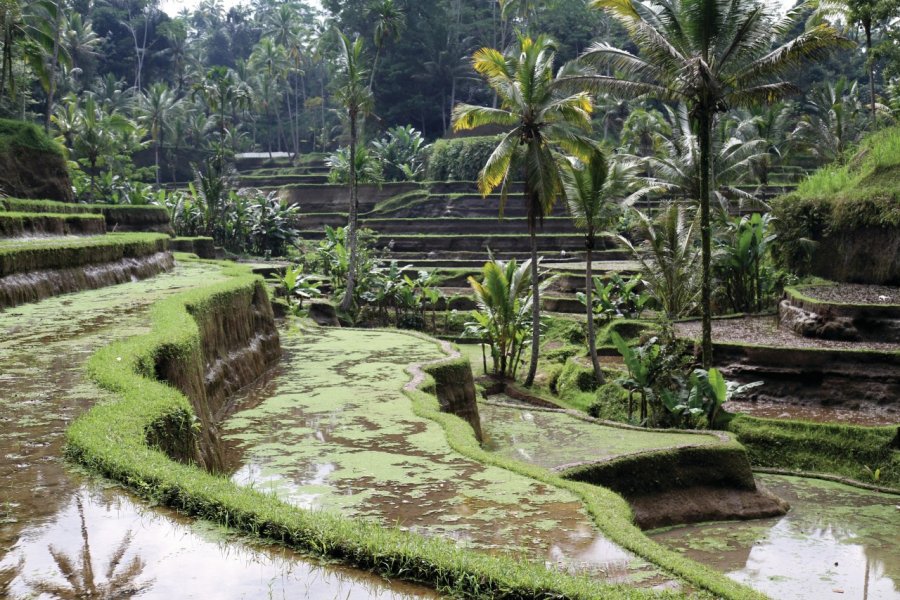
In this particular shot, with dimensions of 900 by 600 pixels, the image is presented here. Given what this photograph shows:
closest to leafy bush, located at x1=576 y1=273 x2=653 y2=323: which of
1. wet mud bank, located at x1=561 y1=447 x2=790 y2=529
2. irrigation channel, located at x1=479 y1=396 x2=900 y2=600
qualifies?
irrigation channel, located at x1=479 y1=396 x2=900 y2=600

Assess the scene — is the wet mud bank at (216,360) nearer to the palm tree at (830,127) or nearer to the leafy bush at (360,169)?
the leafy bush at (360,169)

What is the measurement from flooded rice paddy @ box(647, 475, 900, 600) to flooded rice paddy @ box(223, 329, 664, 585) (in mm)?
2923

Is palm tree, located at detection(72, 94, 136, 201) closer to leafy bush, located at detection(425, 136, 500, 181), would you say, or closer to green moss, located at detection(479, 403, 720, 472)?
leafy bush, located at detection(425, 136, 500, 181)

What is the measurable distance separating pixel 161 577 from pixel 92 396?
3077 millimetres

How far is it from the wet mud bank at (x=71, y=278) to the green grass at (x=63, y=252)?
0.08 meters

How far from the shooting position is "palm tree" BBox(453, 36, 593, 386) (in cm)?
1642

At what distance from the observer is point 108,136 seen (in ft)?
107

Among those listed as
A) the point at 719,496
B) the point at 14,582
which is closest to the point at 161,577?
the point at 14,582

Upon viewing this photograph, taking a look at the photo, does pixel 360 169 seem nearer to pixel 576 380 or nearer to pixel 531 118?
pixel 531 118

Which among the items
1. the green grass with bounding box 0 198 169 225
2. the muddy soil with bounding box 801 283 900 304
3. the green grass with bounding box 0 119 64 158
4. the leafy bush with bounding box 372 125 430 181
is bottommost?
the muddy soil with bounding box 801 283 900 304

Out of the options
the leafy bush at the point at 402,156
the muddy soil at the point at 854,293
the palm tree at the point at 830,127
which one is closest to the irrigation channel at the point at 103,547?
the muddy soil at the point at 854,293

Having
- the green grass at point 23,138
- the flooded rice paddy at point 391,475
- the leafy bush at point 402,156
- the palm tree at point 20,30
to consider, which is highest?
the palm tree at point 20,30

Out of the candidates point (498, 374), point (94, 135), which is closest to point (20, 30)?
point (94, 135)

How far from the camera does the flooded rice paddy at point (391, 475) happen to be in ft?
19.2
